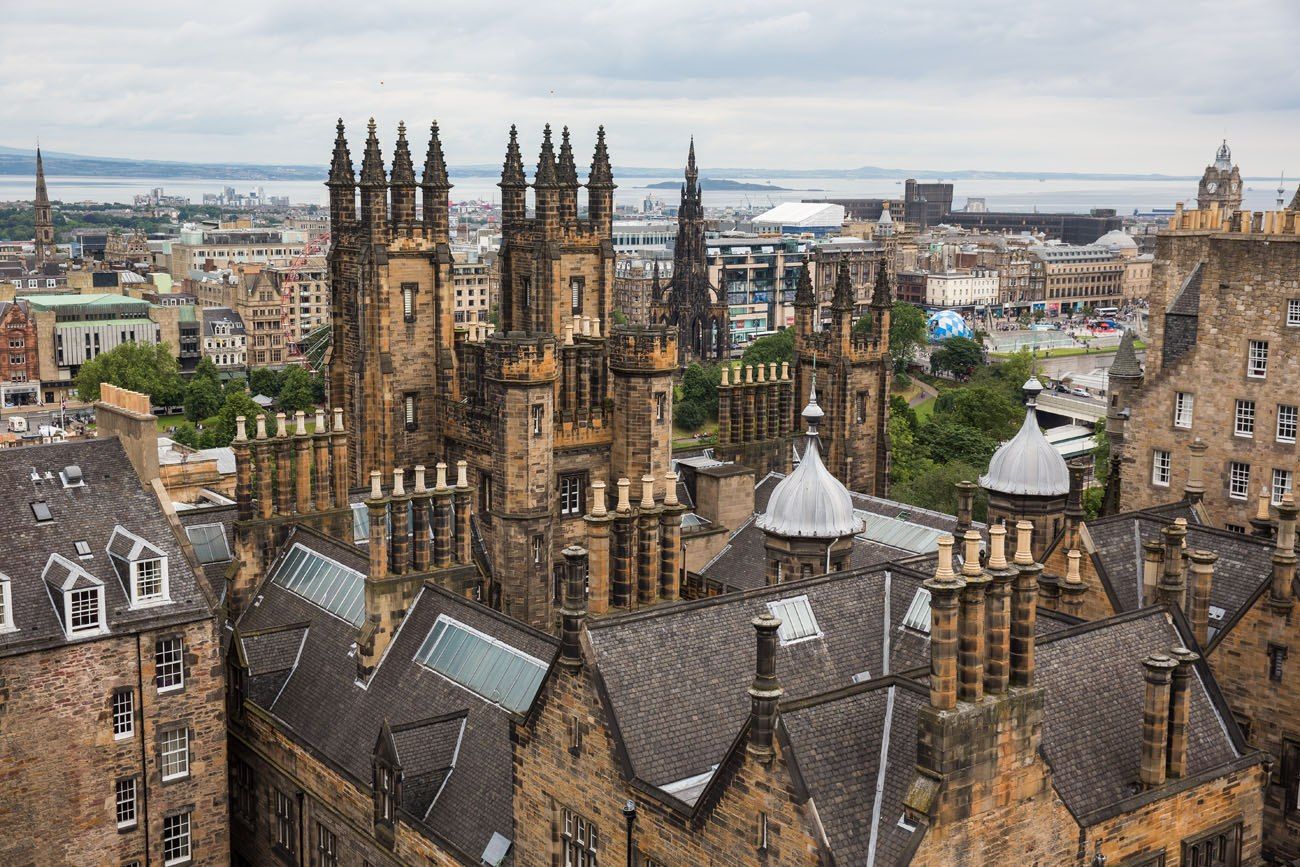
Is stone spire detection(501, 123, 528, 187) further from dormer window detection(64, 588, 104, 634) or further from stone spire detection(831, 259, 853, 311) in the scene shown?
dormer window detection(64, 588, 104, 634)

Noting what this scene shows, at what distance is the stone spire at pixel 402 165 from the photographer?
57.9 m

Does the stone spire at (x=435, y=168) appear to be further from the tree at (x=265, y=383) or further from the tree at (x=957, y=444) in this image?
the tree at (x=265, y=383)

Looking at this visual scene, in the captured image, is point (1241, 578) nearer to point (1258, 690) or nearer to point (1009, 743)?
point (1258, 690)

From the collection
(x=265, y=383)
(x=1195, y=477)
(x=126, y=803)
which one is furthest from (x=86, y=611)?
(x=265, y=383)

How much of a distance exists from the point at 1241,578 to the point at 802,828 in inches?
771

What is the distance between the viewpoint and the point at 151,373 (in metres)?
179

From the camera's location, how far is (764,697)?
25625 millimetres

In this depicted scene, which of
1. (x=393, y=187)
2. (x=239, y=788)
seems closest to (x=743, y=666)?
(x=239, y=788)

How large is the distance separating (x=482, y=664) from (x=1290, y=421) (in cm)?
3261

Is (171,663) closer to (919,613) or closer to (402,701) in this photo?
(402,701)

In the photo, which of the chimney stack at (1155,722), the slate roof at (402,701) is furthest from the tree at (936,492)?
the chimney stack at (1155,722)

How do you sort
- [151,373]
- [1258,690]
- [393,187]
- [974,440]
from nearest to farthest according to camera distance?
[1258,690] < [393,187] < [974,440] < [151,373]

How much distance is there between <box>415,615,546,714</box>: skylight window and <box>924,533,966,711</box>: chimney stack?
1316cm

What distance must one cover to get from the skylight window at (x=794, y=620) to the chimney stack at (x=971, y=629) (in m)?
8.39
